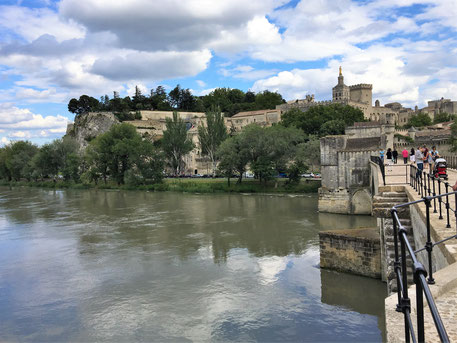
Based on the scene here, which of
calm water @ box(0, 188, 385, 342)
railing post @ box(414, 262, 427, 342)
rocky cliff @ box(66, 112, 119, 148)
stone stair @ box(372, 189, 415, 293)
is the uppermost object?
rocky cliff @ box(66, 112, 119, 148)

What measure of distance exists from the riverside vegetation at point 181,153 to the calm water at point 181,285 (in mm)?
15396

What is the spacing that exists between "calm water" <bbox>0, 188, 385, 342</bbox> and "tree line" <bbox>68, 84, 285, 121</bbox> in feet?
220

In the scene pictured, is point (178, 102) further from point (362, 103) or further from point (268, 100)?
point (362, 103)

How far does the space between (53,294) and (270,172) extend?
27656 mm

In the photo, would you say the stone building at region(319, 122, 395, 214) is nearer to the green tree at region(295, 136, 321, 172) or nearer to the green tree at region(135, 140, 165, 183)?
the green tree at region(295, 136, 321, 172)

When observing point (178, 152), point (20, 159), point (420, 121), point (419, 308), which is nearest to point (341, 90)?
point (420, 121)

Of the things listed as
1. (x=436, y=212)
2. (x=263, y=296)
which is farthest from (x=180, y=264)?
(x=436, y=212)

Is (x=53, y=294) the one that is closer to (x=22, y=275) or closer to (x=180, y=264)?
(x=22, y=275)

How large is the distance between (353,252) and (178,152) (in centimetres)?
4546

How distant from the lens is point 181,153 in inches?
2242

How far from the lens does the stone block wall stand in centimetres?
1244

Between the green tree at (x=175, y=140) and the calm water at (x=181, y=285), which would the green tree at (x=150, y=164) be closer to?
the green tree at (x=175, y=140)

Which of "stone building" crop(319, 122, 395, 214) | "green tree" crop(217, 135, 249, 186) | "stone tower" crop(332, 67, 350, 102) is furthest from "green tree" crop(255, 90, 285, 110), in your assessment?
"stone building" crop(319, 122, 395, 214)

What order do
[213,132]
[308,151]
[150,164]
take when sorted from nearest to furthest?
[308,151] → [150,164] → [213,132]
